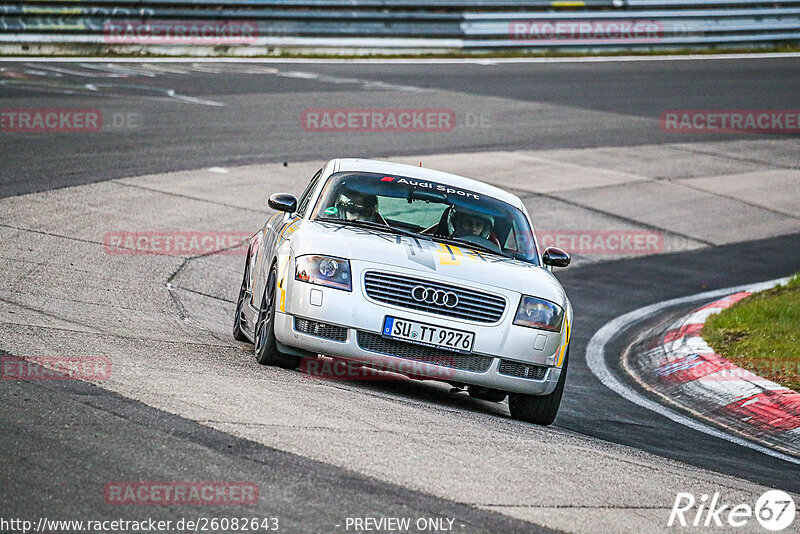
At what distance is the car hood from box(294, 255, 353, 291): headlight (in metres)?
0.05

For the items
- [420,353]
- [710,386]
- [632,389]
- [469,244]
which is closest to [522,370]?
[420,353]

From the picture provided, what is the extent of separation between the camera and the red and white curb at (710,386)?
8312mm

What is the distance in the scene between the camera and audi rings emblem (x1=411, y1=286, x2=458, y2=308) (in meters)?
7.05

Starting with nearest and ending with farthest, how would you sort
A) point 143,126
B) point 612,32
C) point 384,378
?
point 384,378 < point 143,126 < point 612,32

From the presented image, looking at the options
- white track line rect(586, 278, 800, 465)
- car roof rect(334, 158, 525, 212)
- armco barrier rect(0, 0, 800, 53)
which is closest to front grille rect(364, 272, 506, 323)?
car roof rect(334, 158, 525, 212)

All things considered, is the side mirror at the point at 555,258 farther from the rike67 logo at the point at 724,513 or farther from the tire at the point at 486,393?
the rike67 logo at the point at 724,513

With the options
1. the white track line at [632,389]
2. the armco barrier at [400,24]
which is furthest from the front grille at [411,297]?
the armco barrier at [400,24]

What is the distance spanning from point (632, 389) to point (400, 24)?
62.1 feet

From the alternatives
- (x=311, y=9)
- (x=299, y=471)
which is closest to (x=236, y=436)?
(x=299, y=471)

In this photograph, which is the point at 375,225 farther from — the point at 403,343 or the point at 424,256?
the point at 403,343

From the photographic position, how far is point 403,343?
701 cm

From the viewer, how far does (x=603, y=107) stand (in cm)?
2362

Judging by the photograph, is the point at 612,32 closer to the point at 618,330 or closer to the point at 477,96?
the point at 477,96

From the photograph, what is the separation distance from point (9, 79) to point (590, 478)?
17689 millimetres
